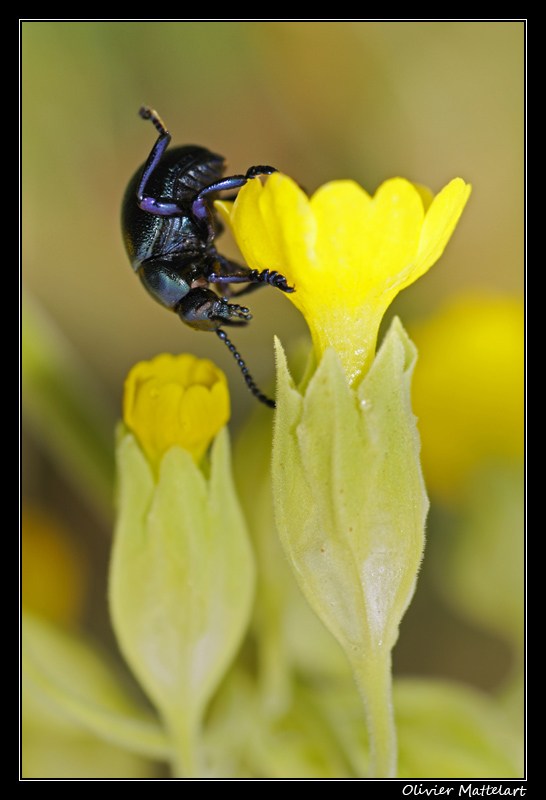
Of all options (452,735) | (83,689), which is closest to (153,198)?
(83,689)

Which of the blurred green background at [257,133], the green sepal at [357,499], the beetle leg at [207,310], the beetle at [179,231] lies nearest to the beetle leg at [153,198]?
the beetle at [179,231]

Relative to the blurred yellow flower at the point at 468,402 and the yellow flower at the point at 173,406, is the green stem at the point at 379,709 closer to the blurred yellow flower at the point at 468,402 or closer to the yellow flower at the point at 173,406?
the yellow flower at the point at 173,406

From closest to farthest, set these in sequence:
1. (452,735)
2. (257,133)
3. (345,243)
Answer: (345,243) → (452,735) → (257,133)

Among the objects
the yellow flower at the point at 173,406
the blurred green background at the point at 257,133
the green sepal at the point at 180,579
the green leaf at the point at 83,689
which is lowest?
the green leaf at the point at 83,689

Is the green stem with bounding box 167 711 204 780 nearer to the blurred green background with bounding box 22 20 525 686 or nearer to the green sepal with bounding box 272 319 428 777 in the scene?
the green sepal with bounding box 272 319 428 777

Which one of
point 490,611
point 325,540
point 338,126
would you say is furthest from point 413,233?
point 338,126

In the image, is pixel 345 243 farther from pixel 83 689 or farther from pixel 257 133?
pixel 257 133

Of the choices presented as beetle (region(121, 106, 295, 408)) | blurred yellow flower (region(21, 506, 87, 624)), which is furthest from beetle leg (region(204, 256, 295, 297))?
blurred yellow flower (region(21, 506, 87, 624))
